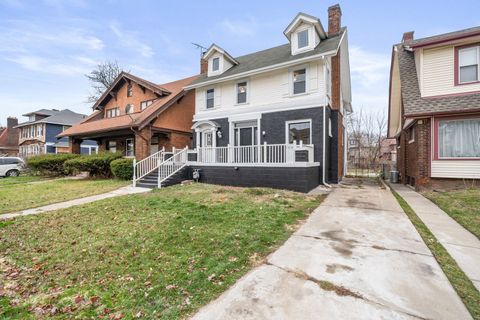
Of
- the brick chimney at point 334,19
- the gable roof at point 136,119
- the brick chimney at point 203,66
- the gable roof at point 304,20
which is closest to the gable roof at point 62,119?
the gable roof at point 136,119

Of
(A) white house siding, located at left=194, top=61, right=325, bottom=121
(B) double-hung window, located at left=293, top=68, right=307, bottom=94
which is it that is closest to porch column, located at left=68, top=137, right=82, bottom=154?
(A) white house siding, located at left=194, top=61, right=325, bottom=121

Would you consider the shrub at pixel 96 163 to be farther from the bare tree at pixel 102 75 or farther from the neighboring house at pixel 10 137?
the neighboring house at pixel 10 137

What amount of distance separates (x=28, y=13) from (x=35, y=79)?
14.2 m

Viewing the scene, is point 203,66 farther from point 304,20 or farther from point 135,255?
point 135,255

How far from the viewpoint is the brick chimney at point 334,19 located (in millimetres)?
12682

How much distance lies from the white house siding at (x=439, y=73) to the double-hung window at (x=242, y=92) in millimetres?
8254

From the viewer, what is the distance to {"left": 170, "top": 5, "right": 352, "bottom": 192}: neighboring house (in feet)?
33.7

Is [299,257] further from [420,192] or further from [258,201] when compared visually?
[420,192]

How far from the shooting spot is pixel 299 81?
11711mm

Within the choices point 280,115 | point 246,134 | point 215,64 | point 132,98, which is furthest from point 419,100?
point 132,98

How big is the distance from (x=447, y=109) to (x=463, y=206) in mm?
4297

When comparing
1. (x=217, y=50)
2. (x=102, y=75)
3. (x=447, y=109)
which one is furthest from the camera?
(x=102, y=75)

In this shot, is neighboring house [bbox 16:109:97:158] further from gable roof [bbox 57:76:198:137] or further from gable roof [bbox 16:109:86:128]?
gable roof [bbox 57:76:198:137]

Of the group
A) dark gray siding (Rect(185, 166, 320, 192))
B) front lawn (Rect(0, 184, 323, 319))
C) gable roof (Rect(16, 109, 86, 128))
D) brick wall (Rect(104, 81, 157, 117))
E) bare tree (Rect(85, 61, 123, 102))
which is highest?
bare tree (Rect(85, 61, 123, 102))
